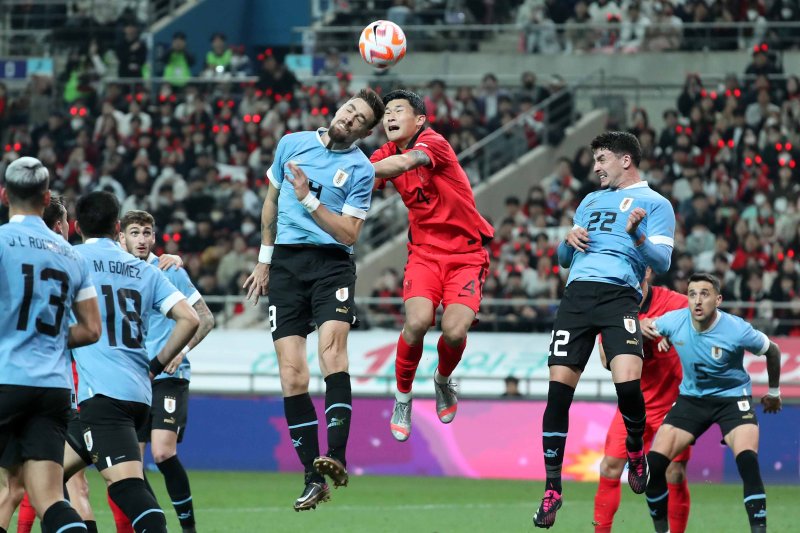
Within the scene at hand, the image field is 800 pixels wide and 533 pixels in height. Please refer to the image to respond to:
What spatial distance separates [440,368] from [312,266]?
79.8 inches

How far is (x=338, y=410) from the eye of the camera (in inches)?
365

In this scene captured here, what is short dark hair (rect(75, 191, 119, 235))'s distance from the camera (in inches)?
338

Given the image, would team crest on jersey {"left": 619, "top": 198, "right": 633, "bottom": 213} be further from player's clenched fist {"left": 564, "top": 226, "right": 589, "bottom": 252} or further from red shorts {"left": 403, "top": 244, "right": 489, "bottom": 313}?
red shorts {"left": 403, "top": 244, "right": 489, "bottom": 313}

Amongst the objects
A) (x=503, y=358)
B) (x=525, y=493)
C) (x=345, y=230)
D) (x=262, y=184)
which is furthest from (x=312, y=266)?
(x=262, y=184)

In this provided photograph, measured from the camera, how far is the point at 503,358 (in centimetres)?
1952

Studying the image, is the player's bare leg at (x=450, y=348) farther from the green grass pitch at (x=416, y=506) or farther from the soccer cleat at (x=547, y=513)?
the green grass pitch at (x=416, y=506)

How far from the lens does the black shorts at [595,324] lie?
381 inches

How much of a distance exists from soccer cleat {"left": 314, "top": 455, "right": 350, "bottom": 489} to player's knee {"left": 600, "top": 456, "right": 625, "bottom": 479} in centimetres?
290

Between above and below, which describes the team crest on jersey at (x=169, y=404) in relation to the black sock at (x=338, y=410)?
below

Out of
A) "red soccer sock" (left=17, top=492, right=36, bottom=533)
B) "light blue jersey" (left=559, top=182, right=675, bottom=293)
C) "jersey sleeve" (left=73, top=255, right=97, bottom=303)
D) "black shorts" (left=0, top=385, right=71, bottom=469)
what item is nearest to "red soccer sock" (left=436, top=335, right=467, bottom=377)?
"light blue jersey" (left=559, top=182, right=675, bottom=293)

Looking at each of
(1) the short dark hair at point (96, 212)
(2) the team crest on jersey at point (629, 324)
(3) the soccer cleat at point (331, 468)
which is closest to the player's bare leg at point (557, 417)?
(2) the team crest on jersey at point (629, 324)

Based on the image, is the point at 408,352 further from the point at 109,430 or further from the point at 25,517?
the point at 25,517

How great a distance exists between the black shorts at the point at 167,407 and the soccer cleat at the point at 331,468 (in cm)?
234

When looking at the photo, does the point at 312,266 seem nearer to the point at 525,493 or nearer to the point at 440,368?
the point at 440,368
